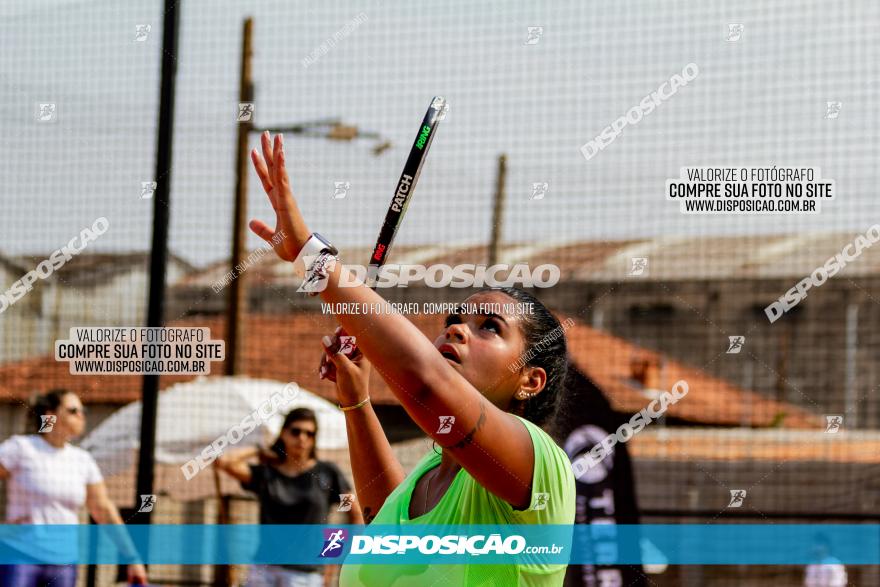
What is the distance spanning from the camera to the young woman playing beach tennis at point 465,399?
1859mm

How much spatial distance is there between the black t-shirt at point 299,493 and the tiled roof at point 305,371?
92cm

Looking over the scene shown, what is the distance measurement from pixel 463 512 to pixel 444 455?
0.75 feet

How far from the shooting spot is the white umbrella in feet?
21.8

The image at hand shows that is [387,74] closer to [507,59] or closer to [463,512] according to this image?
[507,59]

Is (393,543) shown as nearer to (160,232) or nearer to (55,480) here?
(160,232)

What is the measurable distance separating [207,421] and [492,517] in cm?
484

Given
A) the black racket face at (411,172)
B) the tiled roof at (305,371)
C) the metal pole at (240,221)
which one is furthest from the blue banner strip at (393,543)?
the metal pole at (240,221)

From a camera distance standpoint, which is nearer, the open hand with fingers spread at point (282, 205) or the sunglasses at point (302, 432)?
the open hand with fingers spread at point (282, 205)

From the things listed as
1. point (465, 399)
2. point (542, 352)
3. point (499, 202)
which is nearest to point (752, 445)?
point (499, 202)

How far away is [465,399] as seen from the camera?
1.89 m

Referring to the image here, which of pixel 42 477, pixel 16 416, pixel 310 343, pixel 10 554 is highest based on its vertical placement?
pixel 310 343

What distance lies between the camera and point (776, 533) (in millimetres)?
8078

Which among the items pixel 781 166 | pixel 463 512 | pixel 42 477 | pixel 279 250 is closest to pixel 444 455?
pixel 463 512

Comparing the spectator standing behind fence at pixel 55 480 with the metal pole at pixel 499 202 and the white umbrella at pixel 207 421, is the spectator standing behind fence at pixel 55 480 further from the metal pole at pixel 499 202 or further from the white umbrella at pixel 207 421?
the metal pole at pixel 499 202
